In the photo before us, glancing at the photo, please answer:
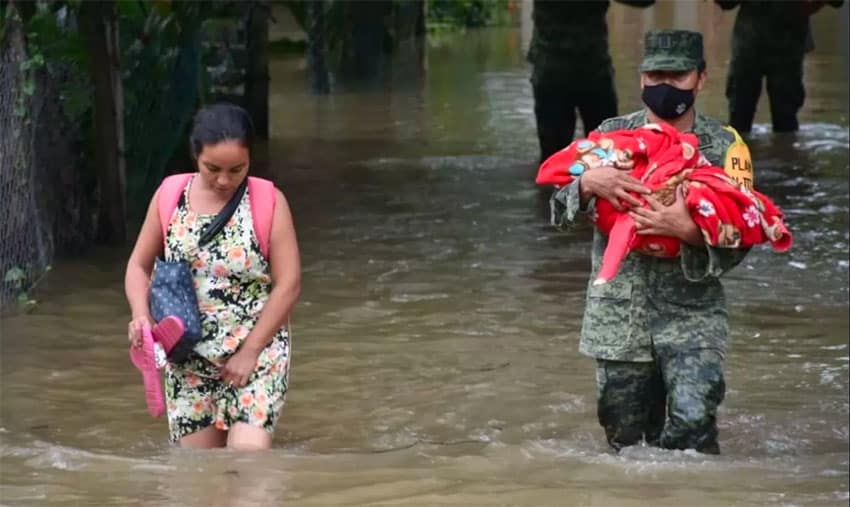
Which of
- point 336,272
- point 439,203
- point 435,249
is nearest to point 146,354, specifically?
point 336,272

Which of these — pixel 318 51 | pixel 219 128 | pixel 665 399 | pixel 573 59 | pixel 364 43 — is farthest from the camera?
pixel 364 43

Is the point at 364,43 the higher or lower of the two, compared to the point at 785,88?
lower

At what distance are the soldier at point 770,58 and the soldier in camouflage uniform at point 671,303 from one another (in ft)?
40.9

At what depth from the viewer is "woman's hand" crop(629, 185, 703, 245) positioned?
18.8 ft

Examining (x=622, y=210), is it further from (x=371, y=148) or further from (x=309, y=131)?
(x=309, y=131)

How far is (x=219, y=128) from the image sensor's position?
18.7 ft

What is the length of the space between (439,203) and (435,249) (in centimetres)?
203

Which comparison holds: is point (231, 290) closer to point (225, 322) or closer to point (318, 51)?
point (225, 322)

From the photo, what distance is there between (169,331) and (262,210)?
0.53 m

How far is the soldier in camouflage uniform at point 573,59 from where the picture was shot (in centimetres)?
1516

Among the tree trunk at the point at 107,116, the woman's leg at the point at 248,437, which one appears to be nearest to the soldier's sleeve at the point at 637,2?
the tree trunk at the point at 107,116

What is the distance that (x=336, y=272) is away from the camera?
36.4ft

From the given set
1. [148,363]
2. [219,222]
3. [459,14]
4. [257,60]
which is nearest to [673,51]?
[219,222]

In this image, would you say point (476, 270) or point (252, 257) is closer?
point (252, 257)
